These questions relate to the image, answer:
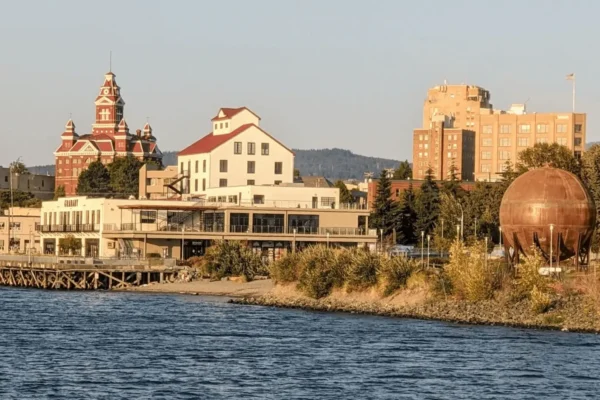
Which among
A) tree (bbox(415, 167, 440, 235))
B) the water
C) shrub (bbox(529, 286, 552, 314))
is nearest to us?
the water

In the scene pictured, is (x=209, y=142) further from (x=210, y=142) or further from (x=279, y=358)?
(x=279, y=358)

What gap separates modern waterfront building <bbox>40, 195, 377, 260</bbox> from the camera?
398ft

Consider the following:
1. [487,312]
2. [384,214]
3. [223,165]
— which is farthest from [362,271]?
[384,214]

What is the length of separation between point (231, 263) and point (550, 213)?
102 ft

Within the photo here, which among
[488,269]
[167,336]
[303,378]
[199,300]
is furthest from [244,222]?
[303,378]

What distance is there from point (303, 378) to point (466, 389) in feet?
21.1

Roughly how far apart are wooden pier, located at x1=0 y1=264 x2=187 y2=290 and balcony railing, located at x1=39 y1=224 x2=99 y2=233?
11400mm

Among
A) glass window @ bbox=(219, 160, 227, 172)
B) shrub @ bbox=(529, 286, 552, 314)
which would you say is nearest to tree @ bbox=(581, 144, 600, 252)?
glass window @ bbox=(219, 160, 227, 172)

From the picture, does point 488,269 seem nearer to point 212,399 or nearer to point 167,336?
point 167,336

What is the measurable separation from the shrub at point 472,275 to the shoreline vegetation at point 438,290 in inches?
2.2

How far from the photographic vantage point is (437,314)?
78250 millimetres

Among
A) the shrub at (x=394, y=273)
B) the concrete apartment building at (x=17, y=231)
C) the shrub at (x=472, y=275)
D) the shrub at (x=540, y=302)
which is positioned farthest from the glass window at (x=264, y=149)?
the shrub at (x=540, y=302)

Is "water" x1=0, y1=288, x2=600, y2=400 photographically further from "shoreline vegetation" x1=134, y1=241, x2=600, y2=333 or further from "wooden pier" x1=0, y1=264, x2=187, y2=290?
"wooden pier" x1=0, y1=264, x2=187, y2=290

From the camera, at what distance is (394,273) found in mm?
84750
